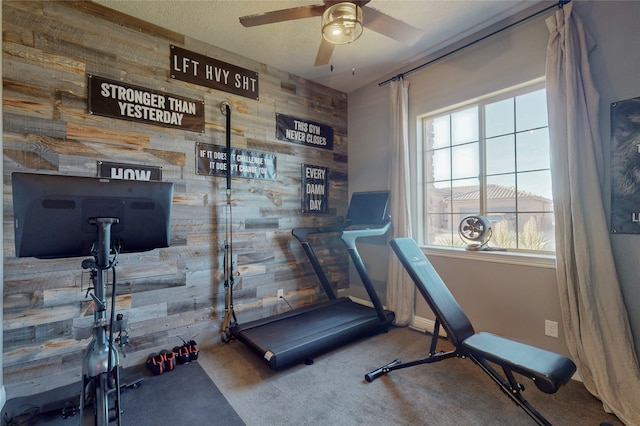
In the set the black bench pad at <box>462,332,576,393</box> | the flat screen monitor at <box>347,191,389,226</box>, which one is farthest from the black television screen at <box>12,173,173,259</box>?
the flat screen monitor at <box>347,191,389,226</box>

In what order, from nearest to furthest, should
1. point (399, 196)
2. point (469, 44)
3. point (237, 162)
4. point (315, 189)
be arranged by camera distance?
point (469, 44)
point (237, 162)
point (399, 196)
point (315, 189)

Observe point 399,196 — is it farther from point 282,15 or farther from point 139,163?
point 139,163

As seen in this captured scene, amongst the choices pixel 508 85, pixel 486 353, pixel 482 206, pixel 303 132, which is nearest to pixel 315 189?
pixel 303 132

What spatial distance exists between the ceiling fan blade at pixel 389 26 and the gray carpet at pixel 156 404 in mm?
2696

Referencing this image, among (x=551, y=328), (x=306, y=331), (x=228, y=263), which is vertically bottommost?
(x=306, y=331)

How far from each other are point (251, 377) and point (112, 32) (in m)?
3.08

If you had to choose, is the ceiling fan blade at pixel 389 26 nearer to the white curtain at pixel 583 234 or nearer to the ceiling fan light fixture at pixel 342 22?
the ceiling fan light fixture at pixel 342 22

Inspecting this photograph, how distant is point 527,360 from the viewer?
1689 millimetres

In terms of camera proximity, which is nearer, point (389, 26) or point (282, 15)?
point (282, 15)

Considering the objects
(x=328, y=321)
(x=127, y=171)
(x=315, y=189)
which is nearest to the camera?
(x=127, y=171)

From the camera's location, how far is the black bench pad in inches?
61.1

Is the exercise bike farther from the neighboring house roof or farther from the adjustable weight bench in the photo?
the neighboring house roof

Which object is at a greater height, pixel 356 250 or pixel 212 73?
pixel 212 73

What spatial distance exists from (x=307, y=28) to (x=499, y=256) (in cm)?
272
